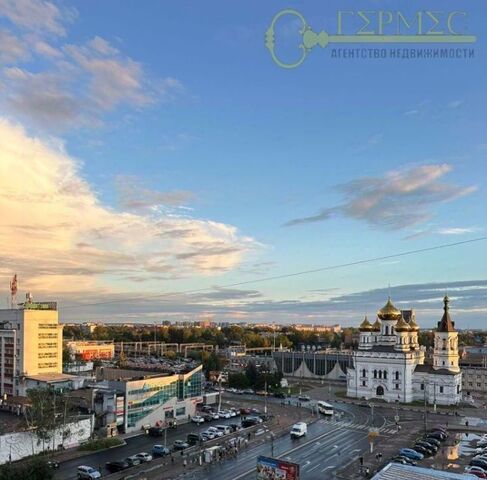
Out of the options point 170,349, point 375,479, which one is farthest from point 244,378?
point 170,349

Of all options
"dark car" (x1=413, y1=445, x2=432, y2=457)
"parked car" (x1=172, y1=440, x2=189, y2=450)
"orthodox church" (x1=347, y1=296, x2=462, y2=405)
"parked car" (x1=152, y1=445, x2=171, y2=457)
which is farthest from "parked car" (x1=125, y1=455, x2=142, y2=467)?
"orthodox church" (x1=347, y1=296, x2=462, y2=405)

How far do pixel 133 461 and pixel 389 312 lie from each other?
47480mm

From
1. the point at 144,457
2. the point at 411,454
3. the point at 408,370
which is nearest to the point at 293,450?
the point at 411,454

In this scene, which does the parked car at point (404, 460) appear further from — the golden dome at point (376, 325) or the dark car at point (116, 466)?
the golden dome at point (376, 325)

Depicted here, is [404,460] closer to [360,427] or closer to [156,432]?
[360,427]

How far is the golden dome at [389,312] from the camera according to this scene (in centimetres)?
7519

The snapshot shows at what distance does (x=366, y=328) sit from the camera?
75.9 metres

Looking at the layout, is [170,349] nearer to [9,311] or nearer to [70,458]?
[9,311]

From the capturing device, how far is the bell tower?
6694 centimetres

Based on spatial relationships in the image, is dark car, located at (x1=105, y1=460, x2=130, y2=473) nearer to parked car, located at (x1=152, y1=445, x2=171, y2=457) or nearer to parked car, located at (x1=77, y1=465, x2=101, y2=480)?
parked car, located at (x1=77, y1=465, x2=101, y2=480)

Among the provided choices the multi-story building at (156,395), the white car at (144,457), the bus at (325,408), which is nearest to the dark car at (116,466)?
the white car at (144,457)

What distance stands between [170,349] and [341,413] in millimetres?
83642

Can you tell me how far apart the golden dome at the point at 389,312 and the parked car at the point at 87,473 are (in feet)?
166

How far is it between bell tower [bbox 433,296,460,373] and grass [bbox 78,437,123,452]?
41.6m
